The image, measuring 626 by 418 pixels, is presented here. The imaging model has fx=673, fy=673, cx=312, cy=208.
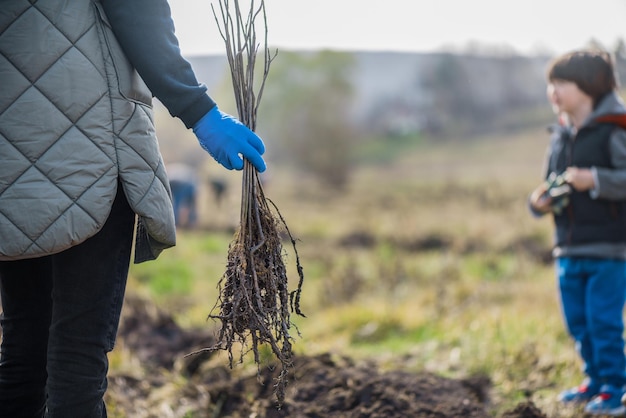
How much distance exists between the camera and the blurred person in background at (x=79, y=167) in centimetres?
172

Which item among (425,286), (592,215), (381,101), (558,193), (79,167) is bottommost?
(425,286)

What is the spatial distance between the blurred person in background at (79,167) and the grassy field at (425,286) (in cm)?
47

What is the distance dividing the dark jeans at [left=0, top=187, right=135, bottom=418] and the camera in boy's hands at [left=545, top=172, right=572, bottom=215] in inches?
87.8

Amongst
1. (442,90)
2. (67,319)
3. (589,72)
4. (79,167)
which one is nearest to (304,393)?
(67,319)

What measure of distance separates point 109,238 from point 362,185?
77.4 ft

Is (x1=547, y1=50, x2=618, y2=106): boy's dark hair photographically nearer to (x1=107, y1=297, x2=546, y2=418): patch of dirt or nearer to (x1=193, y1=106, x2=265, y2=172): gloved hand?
(x1=107, y1=297, x2=546, y2=418): patch of dirt

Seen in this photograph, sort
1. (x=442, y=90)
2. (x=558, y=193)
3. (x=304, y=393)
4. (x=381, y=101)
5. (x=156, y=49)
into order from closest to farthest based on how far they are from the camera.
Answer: (x=156, y=49)
(x=304, y=393)
(x=558, y=193)
(x=381, y=101)
(x=442, y=90)

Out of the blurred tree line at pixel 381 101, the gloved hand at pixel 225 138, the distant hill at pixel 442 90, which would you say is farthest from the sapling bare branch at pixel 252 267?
the distant hill at pixel 442 90

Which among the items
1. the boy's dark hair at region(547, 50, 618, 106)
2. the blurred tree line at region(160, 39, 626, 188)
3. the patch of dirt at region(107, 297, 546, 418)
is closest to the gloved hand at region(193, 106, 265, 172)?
the patch of dirt at region(107, 297, 546, 418)

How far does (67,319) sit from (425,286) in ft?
18.2

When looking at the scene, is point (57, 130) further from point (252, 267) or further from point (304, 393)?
point (304, 393)

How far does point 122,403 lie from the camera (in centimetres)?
309

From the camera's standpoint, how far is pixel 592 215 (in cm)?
326

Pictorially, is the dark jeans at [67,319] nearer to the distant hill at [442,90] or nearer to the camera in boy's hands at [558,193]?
the camera in boy's hands at [558,193]
